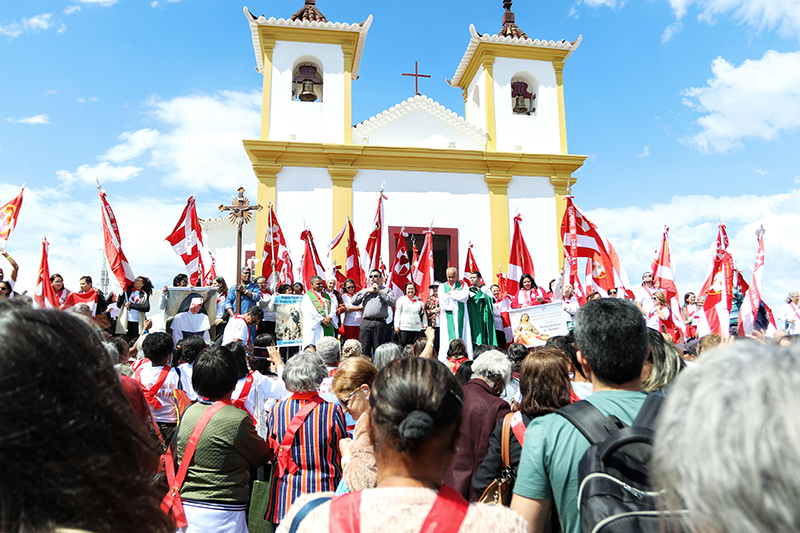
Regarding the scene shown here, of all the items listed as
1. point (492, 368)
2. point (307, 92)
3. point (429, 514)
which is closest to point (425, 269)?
point (492, 368)

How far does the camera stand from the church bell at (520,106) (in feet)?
61.5

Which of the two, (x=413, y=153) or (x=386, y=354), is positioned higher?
(x=413, y=153)

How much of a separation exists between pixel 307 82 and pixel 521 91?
7.13 meters

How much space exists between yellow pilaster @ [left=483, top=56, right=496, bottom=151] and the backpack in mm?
17066

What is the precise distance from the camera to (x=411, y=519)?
146cm

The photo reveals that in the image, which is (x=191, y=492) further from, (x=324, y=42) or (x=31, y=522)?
(x=324, y=42)

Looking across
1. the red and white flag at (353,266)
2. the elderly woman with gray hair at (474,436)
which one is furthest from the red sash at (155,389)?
the red and white flag at (353,266)

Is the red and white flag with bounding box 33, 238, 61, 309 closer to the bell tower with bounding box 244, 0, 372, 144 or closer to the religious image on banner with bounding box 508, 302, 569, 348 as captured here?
the religious image on banner with bounding box 508, 302, 569, 348

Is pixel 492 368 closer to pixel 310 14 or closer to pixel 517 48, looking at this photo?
pixel 517 48

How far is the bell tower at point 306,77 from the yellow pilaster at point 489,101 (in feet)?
13.5

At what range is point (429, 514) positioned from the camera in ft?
4.84

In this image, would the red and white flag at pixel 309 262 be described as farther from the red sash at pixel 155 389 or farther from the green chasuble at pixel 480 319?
the red sash at pixel 155 389

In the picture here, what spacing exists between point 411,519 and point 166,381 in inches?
143

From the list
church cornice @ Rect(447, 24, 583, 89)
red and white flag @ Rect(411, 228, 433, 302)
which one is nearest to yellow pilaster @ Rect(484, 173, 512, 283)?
church cornice @ Rect(447, 24, 583, 89)
